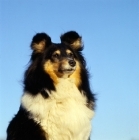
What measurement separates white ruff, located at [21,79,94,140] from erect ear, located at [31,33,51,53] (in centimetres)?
97

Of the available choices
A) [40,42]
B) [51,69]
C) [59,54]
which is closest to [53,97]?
[51,69]

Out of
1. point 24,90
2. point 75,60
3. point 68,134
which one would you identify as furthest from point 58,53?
point 68,134

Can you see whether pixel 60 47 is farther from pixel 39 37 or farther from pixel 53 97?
pixel 53 97

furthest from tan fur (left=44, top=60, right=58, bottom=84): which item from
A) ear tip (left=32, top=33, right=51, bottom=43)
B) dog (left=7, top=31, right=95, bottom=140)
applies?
ear tip (left=32, top=33, right=51, bottom=43)

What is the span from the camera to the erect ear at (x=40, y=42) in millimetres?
11070

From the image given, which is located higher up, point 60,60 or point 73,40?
point 73,40

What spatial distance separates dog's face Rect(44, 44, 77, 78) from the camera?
1064 centimetres

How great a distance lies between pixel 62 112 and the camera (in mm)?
10477

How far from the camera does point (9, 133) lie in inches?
426

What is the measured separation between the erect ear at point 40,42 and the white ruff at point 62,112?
3.19 feet

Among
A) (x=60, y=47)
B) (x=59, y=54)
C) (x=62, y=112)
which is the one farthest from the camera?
(x=60, y=47)

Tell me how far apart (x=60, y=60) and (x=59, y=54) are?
0.63 feet

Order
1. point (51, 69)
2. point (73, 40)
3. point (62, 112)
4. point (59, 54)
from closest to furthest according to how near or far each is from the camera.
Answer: point (62, 112)
point (51, 69)
point (59, 54)
point (73, 40)

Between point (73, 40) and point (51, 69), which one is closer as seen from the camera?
point (51, 69)
